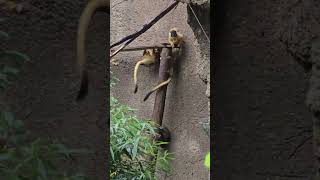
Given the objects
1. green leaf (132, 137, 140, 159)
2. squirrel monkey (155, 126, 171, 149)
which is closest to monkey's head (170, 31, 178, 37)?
squirrel monkey (155, 126, 171, 149)

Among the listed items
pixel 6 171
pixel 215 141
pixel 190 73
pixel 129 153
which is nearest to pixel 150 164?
pixel 129 153

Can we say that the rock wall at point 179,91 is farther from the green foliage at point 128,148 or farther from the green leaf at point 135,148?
the green leaf at point 135,148

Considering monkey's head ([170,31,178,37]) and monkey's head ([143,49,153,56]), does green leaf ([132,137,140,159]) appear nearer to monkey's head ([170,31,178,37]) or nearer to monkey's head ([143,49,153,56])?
monkey's head ([170,31,178,37])

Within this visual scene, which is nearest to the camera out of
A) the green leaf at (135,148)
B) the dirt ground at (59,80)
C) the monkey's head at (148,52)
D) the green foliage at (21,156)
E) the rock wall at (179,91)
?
the green foliage at (21,156)

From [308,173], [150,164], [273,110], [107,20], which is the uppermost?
[107,20]

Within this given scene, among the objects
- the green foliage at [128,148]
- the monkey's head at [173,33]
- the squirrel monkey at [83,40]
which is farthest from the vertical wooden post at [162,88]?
the squirrel monkey at [83,40]

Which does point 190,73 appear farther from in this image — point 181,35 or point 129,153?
point 129,153
